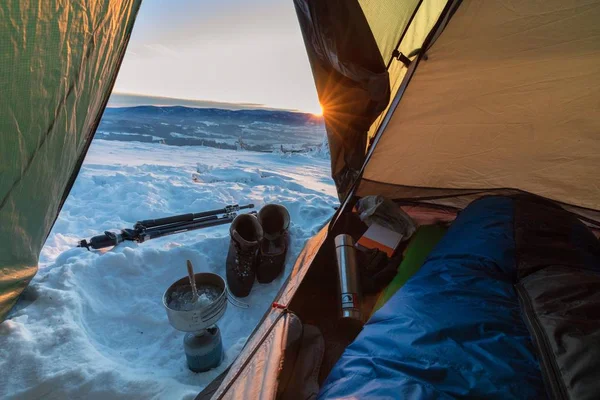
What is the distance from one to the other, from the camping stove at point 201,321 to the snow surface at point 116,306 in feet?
0.21

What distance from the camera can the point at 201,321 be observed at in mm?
1003

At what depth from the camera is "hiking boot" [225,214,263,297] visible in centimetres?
148

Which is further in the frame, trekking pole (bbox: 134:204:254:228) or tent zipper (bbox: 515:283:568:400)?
trekking pole (bbox: 134:204:254:228)

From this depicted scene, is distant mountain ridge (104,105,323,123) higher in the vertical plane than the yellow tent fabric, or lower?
lower

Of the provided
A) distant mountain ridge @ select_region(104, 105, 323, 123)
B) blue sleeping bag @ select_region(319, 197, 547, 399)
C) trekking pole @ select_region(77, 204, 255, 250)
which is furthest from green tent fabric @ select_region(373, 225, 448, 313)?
distant mountain ridge @ select_region(104, 105, 323, 123)

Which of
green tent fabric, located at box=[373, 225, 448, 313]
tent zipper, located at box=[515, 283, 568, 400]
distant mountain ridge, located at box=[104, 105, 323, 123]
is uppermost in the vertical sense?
tent zipper, located at box=[515, 283, 568, 400]

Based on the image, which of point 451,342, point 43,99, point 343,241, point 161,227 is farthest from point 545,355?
point 161,227

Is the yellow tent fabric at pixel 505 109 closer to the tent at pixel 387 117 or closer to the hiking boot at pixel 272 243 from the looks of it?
the tent at pixel 387 117

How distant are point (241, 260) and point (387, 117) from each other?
0.95 meters

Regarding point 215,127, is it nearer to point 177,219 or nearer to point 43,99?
point 177,219

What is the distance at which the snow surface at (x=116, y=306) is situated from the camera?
1.02m

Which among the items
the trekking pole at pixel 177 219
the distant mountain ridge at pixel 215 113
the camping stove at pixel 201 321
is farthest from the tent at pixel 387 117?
the distant mountain ridge at pixel 215 113

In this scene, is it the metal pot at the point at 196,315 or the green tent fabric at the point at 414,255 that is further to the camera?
A: the green tent fabric at the point at 414,255

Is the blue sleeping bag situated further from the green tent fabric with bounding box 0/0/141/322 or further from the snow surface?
the green tent fabric with bounding box 0/0/141/322
